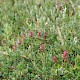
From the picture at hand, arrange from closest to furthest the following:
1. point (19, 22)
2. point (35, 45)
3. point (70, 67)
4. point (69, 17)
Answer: point (70, 67)
point (35, 45)
point (69, 17)
point (19, 22)

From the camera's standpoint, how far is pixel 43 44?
9.84 ft

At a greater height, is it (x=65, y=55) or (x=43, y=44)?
(x=43, y=44)

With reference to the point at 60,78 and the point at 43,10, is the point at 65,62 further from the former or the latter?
the point at 43,10

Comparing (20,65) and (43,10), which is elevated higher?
(43,10)

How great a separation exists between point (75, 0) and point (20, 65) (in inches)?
59.4

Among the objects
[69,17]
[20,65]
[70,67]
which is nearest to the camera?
[70,67]

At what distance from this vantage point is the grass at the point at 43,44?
2.75 meters

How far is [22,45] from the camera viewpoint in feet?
10.2

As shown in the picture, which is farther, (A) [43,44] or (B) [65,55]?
(A) [43,44]

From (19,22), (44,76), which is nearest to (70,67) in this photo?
(44,76)

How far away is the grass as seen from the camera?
2.75m

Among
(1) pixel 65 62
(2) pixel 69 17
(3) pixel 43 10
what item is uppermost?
(3) pixel 43 10

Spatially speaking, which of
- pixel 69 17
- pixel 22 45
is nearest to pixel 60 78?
pixel 22 45

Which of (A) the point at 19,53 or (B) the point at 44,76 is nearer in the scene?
(B) the point at 44,76
